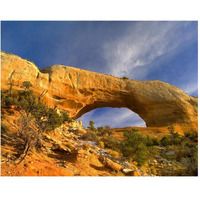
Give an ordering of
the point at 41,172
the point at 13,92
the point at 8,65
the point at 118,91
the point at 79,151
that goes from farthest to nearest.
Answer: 1. the point at 118,91
2. the point at 8,65
3. the point at 13,92
4. the point at 79,151
5. the point at 41,172

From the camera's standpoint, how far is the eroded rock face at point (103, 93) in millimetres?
12984

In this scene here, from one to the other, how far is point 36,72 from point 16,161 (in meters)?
12.4

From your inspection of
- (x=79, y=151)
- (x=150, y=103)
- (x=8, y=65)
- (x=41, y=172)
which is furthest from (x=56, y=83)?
(x=150, y=103)

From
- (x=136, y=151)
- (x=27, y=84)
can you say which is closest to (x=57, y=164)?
(x=136, y=151)

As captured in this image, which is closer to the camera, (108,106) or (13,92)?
(13,92)

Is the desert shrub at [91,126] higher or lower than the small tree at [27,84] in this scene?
lower

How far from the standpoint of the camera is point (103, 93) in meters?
19.2

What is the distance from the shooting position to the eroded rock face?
13.0m

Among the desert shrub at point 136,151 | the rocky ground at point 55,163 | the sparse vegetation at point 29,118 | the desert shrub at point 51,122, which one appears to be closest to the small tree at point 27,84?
the sparse vegetation at point 29,118

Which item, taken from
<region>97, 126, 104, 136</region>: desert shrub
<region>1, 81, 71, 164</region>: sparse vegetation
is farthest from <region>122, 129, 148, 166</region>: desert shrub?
<region>97, 126, 104, 136</region>: desert shrub

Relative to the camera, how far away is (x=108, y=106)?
22.9 m

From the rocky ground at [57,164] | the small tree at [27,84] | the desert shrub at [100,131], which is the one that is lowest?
the rocky ground at [57,164]

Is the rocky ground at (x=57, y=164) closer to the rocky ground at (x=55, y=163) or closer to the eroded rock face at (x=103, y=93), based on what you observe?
the rocky ground at (x=55, y=163)

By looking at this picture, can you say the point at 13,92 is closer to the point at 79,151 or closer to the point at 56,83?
the point at 56,83
